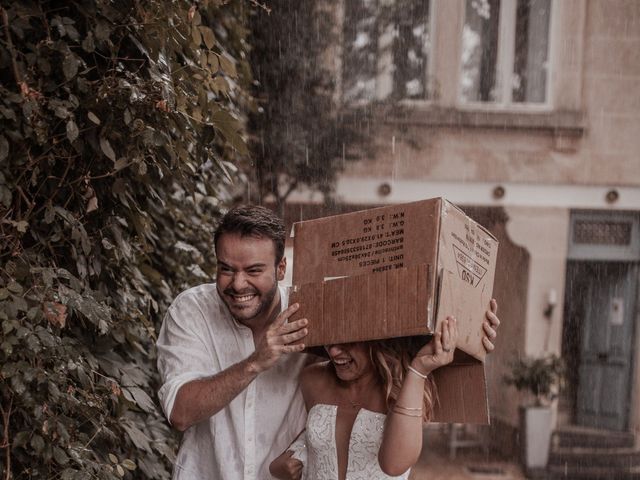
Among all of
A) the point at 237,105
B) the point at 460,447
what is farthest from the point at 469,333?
the point at 460,447

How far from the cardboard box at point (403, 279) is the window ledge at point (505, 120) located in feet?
30.0

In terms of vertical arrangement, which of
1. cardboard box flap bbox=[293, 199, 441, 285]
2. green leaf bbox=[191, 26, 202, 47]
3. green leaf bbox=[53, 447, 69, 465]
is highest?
green leaf bbox=[191, 26, 202, 47]

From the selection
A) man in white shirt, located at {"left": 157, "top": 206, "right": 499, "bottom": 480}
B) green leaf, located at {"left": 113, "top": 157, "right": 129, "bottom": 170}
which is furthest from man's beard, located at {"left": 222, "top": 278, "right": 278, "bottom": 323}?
green leaf, located at {"left": 113, "top": 157, "right": 129, "bottom": 170}

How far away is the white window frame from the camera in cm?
1151

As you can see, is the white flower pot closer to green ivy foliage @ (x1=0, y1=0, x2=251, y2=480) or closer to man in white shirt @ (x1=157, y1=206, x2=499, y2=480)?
green ivy foliage @ (x1=0, y1=0, x2=251, y2=480)

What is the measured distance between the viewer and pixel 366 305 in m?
2.20

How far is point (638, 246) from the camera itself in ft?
38.2

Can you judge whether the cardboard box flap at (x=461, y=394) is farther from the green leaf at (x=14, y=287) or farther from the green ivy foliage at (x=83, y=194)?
the green leaf at (x=14, y=287)

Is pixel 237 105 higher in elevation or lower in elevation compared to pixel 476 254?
higher

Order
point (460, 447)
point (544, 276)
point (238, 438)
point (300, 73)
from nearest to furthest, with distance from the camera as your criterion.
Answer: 1. point (238, 438)
2. point (300, 73)
3. point (460, 447)
4. point (544, 276)

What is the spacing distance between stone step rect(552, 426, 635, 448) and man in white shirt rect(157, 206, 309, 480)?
27.3ft

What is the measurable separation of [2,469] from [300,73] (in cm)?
706

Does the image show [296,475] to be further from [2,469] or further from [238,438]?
[2,469]

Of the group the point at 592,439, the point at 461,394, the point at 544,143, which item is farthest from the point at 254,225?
the point at 544,143
